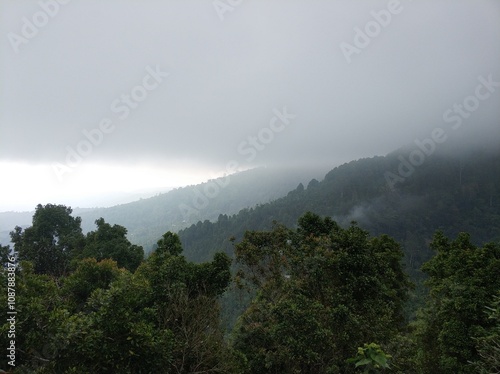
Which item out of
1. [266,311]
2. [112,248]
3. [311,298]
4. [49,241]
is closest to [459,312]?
[311,298]

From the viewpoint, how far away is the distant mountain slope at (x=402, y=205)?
412 feet

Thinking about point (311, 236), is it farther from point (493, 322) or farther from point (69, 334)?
point (69, 334)

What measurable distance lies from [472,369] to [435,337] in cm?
351

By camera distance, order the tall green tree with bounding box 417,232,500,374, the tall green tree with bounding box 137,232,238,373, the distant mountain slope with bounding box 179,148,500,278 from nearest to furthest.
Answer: the tall green tree with bounding box 137,232,238,373 → the tall green tree with bounding box 417,232,500,374 → the distant mountain slope with bounding box 179,148,500,278

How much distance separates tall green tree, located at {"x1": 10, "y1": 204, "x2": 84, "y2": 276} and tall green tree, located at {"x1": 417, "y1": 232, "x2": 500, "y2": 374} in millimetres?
26971

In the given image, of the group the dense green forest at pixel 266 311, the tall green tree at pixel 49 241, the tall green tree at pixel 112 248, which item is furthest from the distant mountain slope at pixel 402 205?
the dense green forest at pixel 266 311

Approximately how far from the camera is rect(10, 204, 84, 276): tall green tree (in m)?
24.9

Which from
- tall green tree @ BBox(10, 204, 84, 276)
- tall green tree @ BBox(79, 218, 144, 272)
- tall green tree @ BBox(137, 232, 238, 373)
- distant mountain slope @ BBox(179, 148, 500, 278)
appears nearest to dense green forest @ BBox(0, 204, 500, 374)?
tall green tree @ BBox(137, 232, 238, 373)

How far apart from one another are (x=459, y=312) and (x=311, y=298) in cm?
649

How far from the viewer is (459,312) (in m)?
12.6

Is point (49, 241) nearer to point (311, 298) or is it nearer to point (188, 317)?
point (188, 317)

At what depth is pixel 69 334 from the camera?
6688mm

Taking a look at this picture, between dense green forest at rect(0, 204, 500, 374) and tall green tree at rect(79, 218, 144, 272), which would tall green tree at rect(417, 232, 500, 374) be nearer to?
dense green forest at rect(0, 204, 500, 374)

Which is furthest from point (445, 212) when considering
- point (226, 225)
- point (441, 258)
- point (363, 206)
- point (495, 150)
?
point (441, 258)
